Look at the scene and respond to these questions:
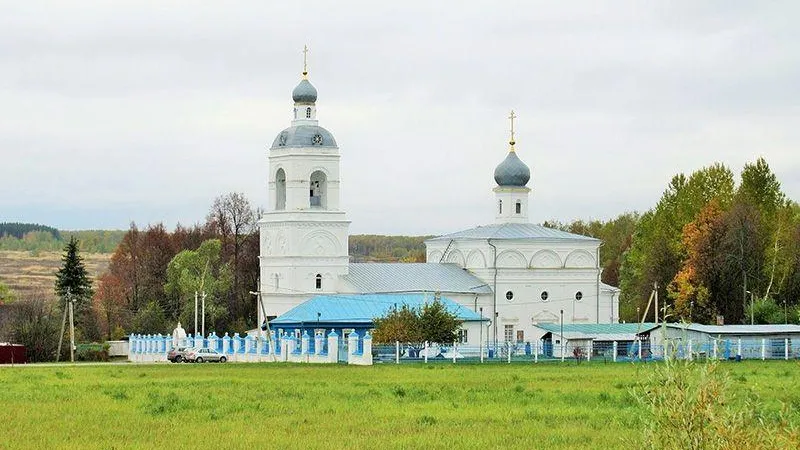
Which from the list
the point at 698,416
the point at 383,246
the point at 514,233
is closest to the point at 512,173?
the point at 514,233

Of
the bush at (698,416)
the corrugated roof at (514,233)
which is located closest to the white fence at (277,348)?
the corrugated roof at (514,233)

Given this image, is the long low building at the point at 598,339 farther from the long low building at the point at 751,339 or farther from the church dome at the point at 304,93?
the church dome at the point at 304,93

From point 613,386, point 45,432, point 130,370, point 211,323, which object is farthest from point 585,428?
point 211,323

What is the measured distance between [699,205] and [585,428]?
208 feet

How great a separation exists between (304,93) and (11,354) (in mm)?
18234

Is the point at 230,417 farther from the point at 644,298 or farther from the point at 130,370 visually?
the point at 644,298

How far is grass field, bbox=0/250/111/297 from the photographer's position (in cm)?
15850

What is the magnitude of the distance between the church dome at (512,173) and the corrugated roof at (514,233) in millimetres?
2178

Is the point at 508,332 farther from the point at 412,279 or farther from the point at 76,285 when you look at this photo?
the point at 76,285

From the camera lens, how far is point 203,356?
202ft

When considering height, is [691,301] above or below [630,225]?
below

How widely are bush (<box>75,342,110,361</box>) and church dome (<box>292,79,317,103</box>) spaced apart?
14030 mm

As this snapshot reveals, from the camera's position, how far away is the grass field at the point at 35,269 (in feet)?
520

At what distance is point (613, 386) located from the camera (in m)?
35.7
